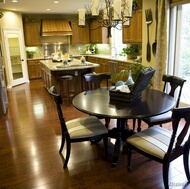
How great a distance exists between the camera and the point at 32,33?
8602 mm

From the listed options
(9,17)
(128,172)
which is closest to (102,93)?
(128,172)

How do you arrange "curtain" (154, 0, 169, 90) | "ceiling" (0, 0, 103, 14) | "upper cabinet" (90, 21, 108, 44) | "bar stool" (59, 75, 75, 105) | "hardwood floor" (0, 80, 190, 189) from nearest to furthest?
"hardwood floor" (0, 80, 190, 189), "curtain" (154, 0, 169, 90), "bar stool" (59, 75, 75, 105), "ceiling" (0, 0, 103, 14), "upper cabinet" (90, 21, 108, 44)

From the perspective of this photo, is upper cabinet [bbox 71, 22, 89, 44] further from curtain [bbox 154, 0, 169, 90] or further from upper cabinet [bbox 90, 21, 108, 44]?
curtain [bbox 154, 0, 169, 90]

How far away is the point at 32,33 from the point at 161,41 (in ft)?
19.9

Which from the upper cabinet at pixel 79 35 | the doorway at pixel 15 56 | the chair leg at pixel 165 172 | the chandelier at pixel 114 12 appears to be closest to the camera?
the chair leg at pixel 165 172

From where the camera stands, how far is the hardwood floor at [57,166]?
2.25 meters

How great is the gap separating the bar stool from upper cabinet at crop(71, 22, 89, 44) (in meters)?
4.15

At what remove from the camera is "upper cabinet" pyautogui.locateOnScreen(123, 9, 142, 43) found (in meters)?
5.51

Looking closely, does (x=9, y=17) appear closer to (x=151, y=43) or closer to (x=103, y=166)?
(x=151, y=43)

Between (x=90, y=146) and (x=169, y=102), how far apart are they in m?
1.33

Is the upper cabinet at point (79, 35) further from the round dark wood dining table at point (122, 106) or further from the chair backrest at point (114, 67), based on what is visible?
the round dark wood dining table at point (122, 106)

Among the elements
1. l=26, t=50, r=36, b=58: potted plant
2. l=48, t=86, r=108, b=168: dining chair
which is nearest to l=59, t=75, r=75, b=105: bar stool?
l=48, t=86, r=108, b=168: dining chair

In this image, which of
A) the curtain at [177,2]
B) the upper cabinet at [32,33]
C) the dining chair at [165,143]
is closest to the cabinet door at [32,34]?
the upper cabinet at [32,33]

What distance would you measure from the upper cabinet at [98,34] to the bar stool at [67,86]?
349cm
